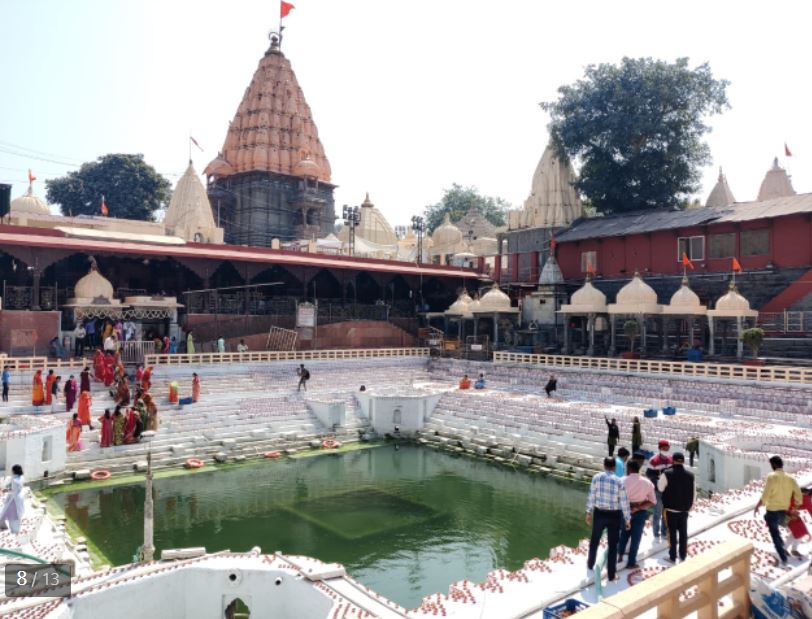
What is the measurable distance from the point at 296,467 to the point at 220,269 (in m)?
15.9

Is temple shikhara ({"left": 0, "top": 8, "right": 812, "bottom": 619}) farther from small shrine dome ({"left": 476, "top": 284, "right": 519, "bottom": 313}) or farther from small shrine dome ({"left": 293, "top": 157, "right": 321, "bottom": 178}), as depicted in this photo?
small shrine dome ({"left": 293, "top": 157, "right": 321, "bottom": 178})

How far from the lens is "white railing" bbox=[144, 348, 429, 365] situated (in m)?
23.4

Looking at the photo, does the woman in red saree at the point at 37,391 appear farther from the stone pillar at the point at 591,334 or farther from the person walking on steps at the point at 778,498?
the stone pillar at the point at 591,334

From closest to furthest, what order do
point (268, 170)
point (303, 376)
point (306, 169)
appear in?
point (303, 376) < point (268, 170) < point (306, 169)

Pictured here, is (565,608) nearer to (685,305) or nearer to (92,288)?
(685,305)

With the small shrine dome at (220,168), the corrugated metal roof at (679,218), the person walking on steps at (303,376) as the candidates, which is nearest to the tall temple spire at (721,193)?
the corrugated metal roof at (679,218)

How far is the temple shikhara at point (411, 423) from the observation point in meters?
7.67

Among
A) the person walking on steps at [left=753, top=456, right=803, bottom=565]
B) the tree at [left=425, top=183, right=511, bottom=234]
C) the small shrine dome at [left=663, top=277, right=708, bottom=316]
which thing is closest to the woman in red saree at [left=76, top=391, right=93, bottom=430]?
the person walking on steps at [left=753, top=456, right=803, bottom=565]

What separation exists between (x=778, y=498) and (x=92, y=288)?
23965mm

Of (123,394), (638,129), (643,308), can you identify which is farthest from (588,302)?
(123,394)

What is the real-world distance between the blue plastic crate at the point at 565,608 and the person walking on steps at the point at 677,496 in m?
1.97

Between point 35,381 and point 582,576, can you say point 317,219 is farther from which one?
point 582,576

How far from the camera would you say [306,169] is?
165 feet

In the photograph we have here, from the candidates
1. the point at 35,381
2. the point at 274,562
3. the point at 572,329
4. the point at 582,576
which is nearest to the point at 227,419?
the point at 35,381
